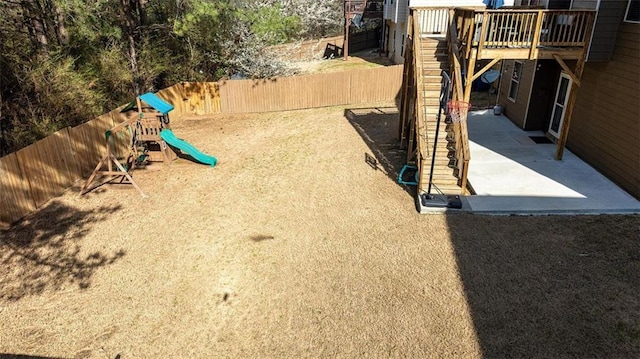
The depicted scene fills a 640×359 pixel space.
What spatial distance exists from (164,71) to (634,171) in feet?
58.2

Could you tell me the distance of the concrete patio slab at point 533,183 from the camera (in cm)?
873

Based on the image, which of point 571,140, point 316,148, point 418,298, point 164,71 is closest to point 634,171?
point 571,140

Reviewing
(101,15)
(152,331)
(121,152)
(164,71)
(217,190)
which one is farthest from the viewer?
(164,71)

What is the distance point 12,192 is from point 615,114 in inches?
563

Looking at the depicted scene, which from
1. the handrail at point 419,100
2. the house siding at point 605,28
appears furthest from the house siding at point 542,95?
the handrail at point 419,100

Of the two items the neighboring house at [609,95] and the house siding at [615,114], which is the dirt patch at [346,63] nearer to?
the neighboring house at [609,95]

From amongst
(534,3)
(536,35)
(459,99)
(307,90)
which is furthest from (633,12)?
(307,90)

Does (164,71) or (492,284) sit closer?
(492,284)

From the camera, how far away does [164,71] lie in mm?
18391

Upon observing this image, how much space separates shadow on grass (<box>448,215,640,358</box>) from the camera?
5.46 m

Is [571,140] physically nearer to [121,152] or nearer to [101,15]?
[121,152]

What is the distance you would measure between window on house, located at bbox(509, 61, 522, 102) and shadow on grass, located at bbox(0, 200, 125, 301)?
13654 mm

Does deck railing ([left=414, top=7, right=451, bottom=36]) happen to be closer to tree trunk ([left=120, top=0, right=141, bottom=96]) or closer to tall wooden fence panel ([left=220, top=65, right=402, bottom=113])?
tall wooden fence panel ([left=220, top=65, right=402, bottom=113])

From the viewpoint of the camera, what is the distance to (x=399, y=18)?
80.9 ft
